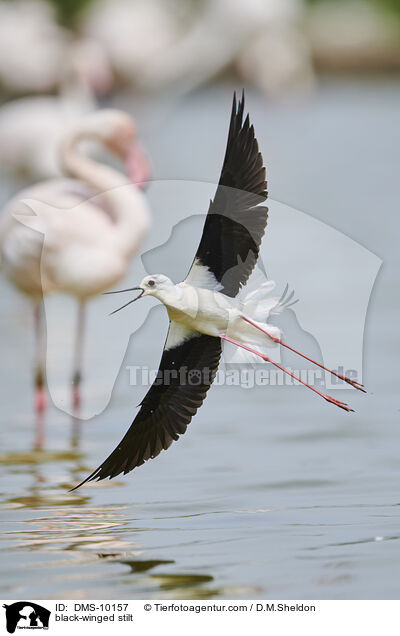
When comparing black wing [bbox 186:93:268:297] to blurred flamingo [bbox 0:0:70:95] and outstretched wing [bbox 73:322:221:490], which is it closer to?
outstretched wing [bbox 73:322:221:490]

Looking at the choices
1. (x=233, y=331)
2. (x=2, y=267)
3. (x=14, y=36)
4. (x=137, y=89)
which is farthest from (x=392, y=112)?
(x=233, y=331)

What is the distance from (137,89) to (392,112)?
12.1 feet

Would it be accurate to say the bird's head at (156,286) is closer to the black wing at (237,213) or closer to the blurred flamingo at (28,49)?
the black wing at (237,213)

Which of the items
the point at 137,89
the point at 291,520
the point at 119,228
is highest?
the point at 137,89

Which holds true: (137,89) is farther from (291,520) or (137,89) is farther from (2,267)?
(291,520)

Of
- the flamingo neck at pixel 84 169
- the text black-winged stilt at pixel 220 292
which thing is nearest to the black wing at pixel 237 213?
the text black-winged stilt at pixel 220 292

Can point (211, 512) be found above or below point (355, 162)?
below

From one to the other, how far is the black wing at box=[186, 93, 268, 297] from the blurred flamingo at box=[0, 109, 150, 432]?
8.60ft

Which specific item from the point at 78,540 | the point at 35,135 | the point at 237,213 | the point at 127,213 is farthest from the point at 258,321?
the point at 35,135

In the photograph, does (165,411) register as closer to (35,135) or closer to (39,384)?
(39,384)

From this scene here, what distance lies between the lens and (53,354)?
7.93 metres
